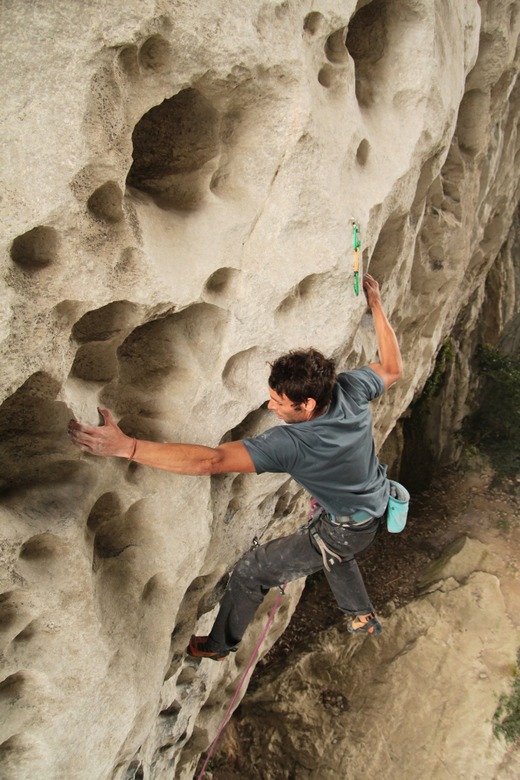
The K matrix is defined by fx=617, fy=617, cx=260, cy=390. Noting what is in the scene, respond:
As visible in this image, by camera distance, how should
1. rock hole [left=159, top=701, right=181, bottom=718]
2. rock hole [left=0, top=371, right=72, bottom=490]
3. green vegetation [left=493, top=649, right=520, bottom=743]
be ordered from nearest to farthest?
rock hole [left=0, top=371, right=72, bottom=490] → rock hole [left=159, top=701, right=181, bottom=718] → green vegetation [left=493, top=649, right=520, bottom=743]

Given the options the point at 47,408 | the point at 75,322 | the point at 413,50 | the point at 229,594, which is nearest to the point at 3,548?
the point at 47,408

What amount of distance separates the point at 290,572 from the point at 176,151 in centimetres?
240

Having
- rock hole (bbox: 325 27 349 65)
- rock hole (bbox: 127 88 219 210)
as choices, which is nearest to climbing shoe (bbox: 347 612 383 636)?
rock hole (bbox: 127 88 219 210)

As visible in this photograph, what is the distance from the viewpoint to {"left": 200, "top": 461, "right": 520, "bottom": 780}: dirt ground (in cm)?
711

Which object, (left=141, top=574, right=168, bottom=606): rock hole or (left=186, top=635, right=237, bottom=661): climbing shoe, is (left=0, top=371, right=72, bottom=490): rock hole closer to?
(left=141, top=574, right=168, bottom=606): rock hole

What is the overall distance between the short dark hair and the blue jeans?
1.01 m

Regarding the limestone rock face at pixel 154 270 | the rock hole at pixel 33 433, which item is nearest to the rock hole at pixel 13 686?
the limestone rock face at pixel 154 270

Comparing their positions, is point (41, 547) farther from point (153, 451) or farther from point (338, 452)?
point (338, 452)

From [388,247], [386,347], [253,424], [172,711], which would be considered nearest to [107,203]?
[253,424]

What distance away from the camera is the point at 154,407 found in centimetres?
309

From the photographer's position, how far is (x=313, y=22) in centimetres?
277

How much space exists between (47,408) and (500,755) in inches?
220

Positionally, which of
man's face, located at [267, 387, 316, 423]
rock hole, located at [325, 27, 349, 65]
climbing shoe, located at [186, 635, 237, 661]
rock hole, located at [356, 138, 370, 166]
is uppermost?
rock hole, located at [325, 27, 349, 65]

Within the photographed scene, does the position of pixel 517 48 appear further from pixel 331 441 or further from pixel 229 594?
pixel 229 594
